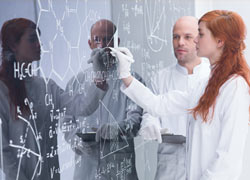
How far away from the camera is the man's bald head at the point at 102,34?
1.28 m

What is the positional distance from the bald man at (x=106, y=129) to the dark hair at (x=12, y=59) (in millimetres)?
260

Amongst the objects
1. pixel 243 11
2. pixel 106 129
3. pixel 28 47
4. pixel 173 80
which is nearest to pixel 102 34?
pixel 106 129

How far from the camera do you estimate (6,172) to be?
0.79 meters

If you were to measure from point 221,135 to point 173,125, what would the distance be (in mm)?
681

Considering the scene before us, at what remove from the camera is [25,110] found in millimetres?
856

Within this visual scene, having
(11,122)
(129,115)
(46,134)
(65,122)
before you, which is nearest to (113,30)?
(129,115)

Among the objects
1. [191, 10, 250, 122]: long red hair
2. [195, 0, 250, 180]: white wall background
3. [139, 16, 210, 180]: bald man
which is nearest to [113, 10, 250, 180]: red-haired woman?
[191, 10, 250, 122]: long red hair

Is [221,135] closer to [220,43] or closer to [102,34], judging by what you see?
[220,43]

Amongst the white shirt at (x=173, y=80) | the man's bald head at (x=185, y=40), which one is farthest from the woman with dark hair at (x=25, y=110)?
the man's bald head at (x=185, y=40)

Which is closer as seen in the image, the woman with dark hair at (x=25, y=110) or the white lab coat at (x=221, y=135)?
the woman with dark hair at (x=25, y=110)

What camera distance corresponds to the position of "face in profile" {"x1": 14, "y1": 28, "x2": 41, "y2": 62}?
0.83 metres

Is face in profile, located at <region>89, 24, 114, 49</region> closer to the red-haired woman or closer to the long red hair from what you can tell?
the red-haired woman

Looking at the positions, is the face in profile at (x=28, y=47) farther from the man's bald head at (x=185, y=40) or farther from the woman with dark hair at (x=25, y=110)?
the man's bald head at (x=185, y=40)

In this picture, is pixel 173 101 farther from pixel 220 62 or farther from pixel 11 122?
pixel 11 122
